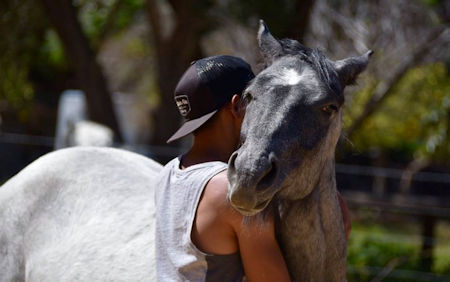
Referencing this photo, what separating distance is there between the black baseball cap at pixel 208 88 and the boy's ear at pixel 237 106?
26 mm

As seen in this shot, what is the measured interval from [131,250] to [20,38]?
22.8 ft

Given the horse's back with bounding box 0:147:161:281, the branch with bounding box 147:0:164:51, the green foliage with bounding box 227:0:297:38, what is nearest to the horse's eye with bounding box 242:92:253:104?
the horse's back with bounding box 0:147:161:281

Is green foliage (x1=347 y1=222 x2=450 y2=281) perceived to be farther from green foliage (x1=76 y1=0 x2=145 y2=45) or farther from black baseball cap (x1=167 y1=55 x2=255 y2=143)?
green foliage (x1=76 y1=0 x2=145 y2=45)

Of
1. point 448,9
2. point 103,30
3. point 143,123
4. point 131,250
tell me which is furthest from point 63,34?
point 143,123

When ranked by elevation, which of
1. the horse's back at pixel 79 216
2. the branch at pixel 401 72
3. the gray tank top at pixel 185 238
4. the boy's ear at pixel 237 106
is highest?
the boy's ear at pixel 237 106

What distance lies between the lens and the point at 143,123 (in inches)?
789

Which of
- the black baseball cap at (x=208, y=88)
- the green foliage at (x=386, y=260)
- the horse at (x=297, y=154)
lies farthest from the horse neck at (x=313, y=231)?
the green foliage at (x=386, y=260)

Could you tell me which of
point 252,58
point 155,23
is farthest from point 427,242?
point 155,23

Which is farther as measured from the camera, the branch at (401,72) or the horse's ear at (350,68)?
the branch at (401,72)

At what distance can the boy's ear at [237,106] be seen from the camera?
2348 mm

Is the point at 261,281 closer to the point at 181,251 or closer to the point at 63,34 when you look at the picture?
the point at 181,251

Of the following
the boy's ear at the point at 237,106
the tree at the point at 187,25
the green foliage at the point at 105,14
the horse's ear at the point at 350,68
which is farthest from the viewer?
the green foliage at the point at 105,14

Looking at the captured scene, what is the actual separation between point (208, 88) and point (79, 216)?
946 mm

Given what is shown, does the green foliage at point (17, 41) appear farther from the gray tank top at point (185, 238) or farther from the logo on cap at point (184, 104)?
the gray tank top at point (185, 238)
